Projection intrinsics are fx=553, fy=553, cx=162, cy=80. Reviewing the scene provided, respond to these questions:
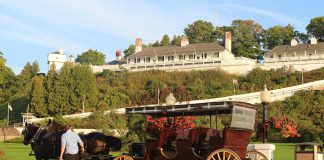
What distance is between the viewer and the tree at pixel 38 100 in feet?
206

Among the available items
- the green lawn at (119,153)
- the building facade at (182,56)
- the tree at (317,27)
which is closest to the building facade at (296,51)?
the building facade at (182,56)

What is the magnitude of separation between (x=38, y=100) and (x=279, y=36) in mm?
46044

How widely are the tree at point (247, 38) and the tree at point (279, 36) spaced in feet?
5.78

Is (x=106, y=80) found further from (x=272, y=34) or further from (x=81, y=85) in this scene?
(x=272, y=34)

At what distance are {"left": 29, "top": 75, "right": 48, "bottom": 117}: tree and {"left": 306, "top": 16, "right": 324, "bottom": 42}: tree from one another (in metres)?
47.8

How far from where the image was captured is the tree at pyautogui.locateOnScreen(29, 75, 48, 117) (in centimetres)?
6278

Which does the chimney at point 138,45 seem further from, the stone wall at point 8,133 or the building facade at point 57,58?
the stone wall at point 8,133

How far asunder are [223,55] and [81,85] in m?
24.1

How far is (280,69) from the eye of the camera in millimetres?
70562

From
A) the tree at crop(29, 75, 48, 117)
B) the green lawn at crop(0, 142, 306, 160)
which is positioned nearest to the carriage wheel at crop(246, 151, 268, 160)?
the green lawn at crop(0, 142, 306, 160)

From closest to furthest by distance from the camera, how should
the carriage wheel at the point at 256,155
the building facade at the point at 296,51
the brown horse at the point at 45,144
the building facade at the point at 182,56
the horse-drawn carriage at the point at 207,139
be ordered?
the horse-drawn carriage at the point at 207,139
the carriage wheel at the point at 256,155
the brown horse at the point at 45,144
the building facade at the point at 296,51
the building facade at the point at 182,56

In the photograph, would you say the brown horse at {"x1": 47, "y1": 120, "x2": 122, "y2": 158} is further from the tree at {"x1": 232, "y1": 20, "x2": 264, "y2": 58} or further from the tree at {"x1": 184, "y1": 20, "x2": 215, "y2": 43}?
the tree at {"x1": 184, "y1": 20, "x2": 215, "y2": 43}

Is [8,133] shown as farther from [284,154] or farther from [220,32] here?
[220,32]

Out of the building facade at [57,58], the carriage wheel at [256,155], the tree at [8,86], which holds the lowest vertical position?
the carriage wheel at [256,155]
